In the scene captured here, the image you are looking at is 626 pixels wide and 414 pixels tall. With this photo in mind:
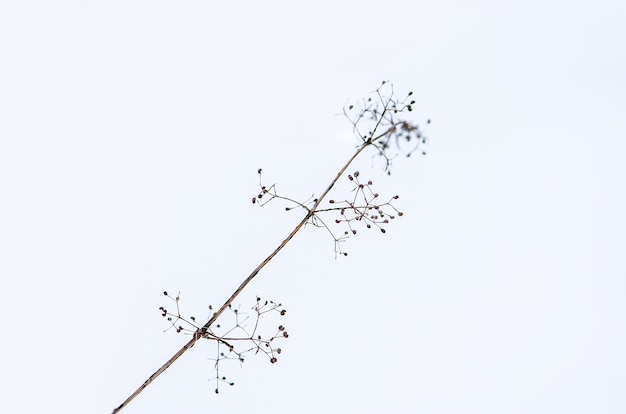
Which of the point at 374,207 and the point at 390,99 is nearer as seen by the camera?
the point at 374,207

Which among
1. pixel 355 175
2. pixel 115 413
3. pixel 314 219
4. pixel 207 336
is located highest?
pixel 355 175

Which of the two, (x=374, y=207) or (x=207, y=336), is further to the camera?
(x=374, y=207)

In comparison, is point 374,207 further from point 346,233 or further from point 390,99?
point 390,99

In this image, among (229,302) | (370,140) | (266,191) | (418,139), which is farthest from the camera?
(418,139)

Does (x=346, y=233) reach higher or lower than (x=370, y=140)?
lower

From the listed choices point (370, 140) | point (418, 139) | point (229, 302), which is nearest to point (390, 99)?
point (370, 140)

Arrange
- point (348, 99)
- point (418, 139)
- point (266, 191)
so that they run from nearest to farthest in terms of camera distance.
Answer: point (266, 191), point (418, 139), point (348, 99)

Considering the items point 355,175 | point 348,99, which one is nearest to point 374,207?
point 355,175

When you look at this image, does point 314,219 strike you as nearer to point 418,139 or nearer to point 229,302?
point 229,302

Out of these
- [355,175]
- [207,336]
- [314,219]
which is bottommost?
[207,336]
